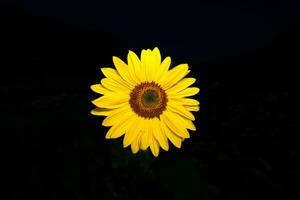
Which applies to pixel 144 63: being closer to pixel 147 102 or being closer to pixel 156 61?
pixel 156 61

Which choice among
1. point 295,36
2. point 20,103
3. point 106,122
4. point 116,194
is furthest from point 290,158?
point 295,36

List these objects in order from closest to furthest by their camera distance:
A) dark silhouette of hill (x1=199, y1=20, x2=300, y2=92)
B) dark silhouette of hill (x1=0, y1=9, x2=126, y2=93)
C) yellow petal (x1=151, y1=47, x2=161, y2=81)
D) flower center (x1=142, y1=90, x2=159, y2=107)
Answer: yellow petal (x1=151, y1=47, x2=161, y2=81), flower center (x1=142, y1=90, x2=159, y2=107), dark silhouette of hill (x1=199, y1=20, x2=300, y2=92), dark silhouette of hill (x1=0, y1=9, x2=126, y2=93)

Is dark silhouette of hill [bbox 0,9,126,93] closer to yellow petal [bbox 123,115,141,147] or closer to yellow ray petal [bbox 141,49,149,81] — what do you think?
yellow petal [bbox 123,115,141,147]

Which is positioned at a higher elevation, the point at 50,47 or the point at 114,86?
the point at 50,47

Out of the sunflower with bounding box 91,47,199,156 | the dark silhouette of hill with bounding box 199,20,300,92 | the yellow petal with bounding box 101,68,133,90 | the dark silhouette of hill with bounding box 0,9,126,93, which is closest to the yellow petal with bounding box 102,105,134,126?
the sunflower with bounding box 91,47,199,156

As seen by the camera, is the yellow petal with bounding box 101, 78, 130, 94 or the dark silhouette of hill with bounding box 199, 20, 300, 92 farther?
the dark silhouette of hill with bounding box 199, 20, 300, 92

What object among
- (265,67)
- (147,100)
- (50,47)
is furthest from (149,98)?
(50,47)

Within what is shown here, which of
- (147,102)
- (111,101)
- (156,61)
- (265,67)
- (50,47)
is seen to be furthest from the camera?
(50,47)

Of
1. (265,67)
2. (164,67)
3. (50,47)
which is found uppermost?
(50,47)
